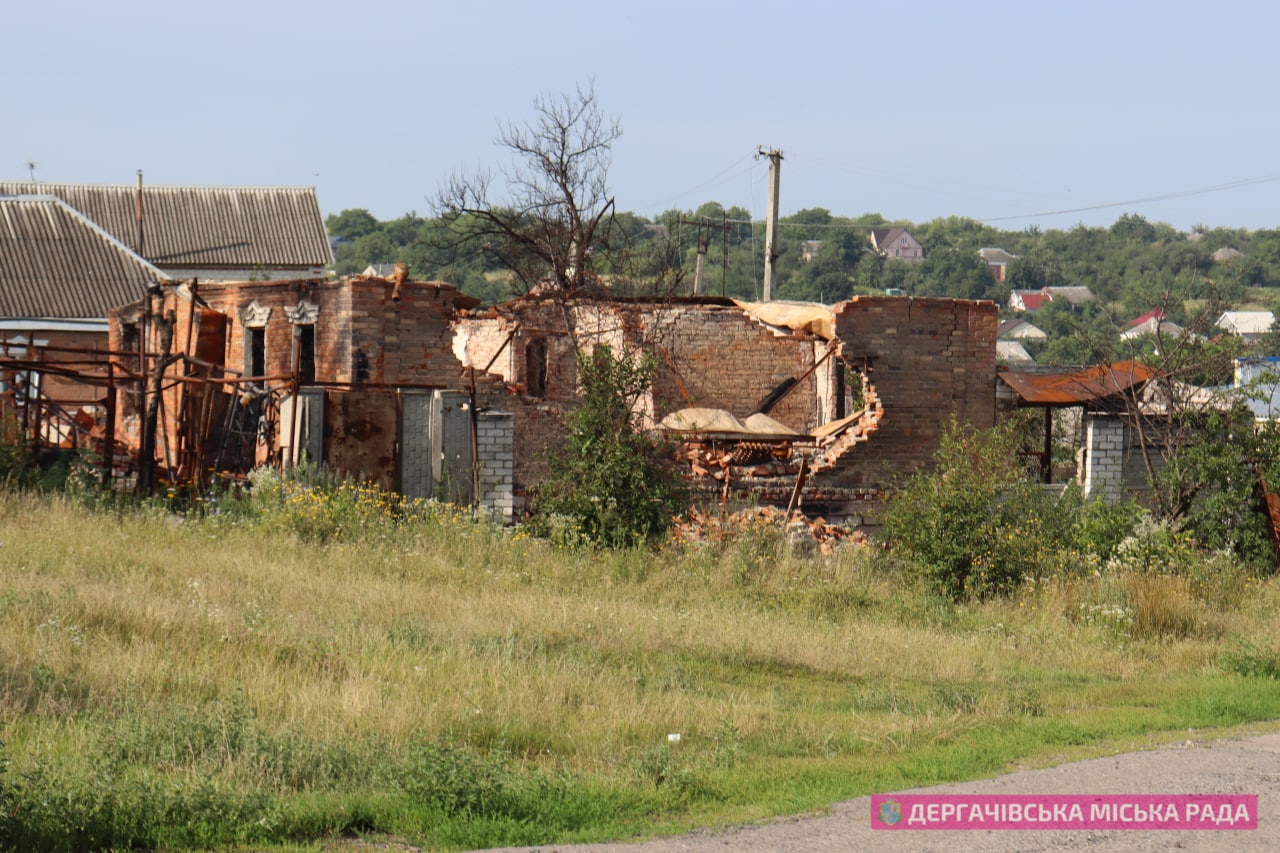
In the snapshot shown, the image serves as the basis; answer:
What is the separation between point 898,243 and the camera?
120438 mm

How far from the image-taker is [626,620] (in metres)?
9.55

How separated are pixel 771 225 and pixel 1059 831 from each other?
2754cm

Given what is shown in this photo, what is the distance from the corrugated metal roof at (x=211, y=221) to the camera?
46906 mm

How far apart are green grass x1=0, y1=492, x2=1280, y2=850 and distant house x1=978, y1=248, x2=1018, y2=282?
102 meters

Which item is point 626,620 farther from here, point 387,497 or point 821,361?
point 821,361

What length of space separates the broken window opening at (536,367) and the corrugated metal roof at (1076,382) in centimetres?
834

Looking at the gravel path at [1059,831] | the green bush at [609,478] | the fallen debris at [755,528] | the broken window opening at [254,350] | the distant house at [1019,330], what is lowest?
the fallen debris at [755,528]

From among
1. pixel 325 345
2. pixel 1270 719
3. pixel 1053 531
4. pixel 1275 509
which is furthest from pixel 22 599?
pixel 325 345

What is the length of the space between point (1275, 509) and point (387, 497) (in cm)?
905

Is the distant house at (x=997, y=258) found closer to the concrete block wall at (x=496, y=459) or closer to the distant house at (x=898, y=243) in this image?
the distant house at (x=898, y=243)

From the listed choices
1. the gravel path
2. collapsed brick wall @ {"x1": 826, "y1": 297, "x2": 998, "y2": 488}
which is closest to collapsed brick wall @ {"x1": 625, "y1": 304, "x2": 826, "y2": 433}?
collapsed brick wall @ {"x1": 826, "y1": 297, "x2": 998, "y2": 488}

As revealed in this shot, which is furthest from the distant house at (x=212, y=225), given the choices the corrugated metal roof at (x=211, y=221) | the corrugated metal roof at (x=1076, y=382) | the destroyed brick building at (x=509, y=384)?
the corrugated metal roof at (x=1076, y=382)

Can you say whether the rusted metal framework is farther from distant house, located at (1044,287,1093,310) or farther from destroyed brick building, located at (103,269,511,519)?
distant house, located at (1044,287,1093,310)

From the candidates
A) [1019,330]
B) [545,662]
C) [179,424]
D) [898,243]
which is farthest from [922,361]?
[898,243]
